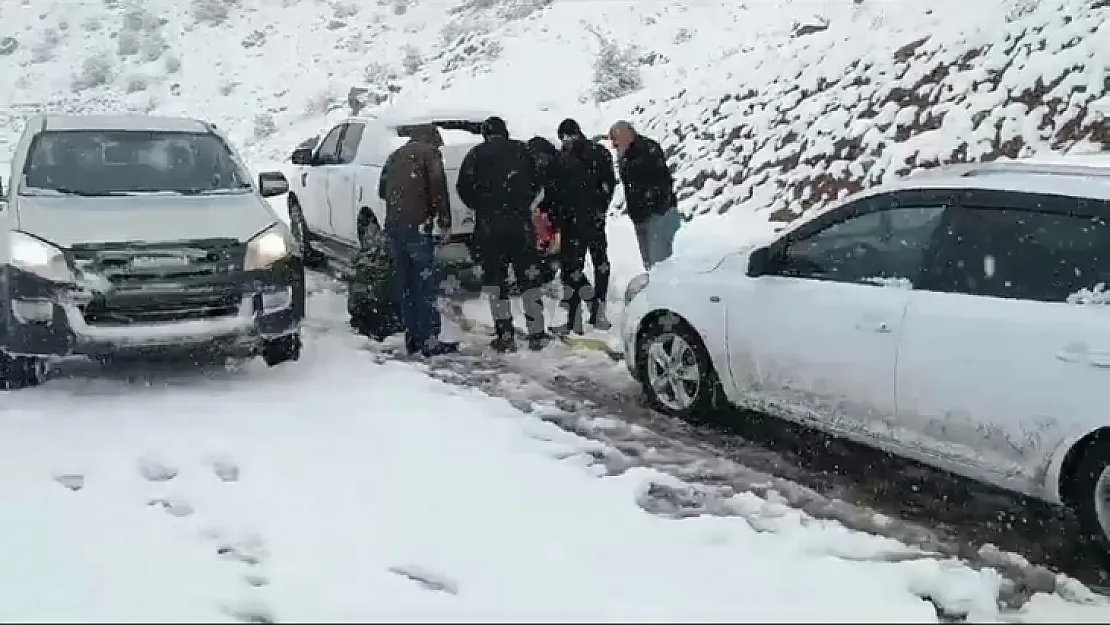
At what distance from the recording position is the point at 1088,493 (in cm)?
454

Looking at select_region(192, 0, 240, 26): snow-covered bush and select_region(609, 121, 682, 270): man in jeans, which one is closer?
select_region(609, 121, 682, 270): man in jeans

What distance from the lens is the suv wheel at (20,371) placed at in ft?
22.5

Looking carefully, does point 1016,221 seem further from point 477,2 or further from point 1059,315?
point 477,2

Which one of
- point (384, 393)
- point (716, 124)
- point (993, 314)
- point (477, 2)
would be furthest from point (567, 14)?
point (993, 314)

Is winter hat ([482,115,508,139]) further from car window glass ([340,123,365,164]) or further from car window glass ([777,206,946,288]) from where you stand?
car window glass ([777,206,946,288])

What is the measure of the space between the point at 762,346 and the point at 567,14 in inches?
931

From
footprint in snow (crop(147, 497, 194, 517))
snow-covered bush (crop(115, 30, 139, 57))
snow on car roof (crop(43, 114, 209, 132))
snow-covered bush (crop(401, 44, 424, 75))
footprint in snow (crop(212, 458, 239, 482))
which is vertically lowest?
footprint in snow (crop(147, 497, 194, 517))

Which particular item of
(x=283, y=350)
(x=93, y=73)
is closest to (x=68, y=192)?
(x=283, y=350)

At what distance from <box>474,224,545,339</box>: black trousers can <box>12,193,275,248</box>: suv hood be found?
1646 millimetres

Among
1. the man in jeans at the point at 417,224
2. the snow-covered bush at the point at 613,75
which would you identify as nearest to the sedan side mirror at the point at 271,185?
the man in jeans at the point at 417,224

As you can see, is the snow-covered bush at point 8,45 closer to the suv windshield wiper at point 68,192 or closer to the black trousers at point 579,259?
the suv windshield wiper at point 68,192

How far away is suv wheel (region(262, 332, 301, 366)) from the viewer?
744 centimetres

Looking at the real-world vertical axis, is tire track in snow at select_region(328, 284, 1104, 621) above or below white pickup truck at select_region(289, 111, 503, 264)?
below

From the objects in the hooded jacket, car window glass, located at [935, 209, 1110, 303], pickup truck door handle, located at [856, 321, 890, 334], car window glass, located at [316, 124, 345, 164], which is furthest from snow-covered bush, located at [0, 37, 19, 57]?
car window glass, located at [935, 209, 1110, 303]
